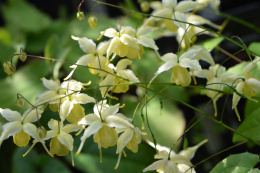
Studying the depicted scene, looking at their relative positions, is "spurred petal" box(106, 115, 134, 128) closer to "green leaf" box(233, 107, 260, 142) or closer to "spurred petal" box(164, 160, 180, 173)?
"spurred petal" box(164, 160, 180, 173)

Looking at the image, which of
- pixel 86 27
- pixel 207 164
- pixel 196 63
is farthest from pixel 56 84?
pixel 207 164

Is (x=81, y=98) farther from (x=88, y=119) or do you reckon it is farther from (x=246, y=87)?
(x=246, y=87)

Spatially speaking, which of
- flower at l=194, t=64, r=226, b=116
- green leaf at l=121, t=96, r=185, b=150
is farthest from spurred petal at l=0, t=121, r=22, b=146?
green leaf at l=121, t=96, r=185, b=150

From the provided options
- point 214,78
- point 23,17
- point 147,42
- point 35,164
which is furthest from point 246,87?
point 23,17

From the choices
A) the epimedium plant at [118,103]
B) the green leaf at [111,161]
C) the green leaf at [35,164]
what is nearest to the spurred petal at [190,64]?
the epimedium plant at [118,103]

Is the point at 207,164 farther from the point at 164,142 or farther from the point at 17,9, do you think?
the point at 17,9

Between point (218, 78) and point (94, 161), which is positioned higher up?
point (218, 78)
